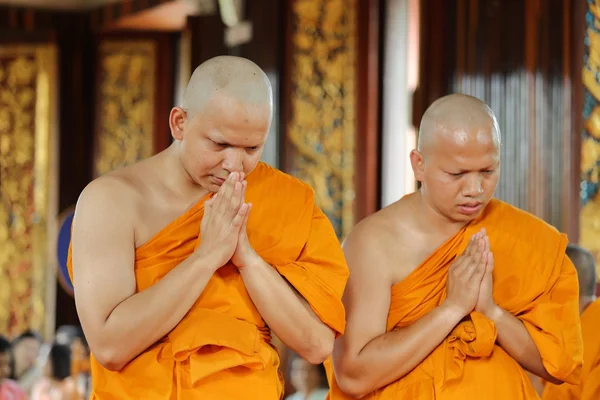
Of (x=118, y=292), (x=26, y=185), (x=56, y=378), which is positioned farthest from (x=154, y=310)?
(x=26, y=185)

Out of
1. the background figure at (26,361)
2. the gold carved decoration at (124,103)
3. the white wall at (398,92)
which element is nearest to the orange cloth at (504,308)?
the white wall at (398,92)

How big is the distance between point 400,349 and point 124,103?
6895mm

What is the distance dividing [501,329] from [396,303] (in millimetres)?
328

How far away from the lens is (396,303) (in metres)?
3.43

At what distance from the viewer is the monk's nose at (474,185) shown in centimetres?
328

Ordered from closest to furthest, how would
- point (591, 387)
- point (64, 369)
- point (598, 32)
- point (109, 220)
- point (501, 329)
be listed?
1. point (109, 220)
2. point (501, 329)
3. point (591, 387)
4. point (598, 32)
5. point (64, 369)

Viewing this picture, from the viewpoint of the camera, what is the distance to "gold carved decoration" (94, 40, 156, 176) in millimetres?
9758

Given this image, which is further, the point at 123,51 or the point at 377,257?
the point at 123,51

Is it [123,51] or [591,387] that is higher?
[123,51]

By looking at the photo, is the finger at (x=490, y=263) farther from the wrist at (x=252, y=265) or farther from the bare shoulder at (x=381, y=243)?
the wrist at (x=252, y=265)

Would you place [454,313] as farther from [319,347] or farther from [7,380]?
[7,380]

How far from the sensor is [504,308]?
3441mm

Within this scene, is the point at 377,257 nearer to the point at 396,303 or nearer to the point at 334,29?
the point at 396,303

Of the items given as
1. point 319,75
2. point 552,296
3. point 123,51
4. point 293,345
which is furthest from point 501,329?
point 123,51
